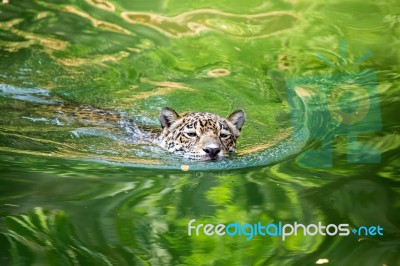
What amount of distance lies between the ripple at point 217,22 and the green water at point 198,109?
1.4 inches

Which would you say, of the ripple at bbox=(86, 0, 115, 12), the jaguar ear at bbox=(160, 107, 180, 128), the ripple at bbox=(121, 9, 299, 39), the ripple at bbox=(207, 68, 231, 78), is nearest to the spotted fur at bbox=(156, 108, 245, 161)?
the jaguar ear at bbox=(160, 107, 180, 128)

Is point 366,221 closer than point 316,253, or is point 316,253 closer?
point 316,253

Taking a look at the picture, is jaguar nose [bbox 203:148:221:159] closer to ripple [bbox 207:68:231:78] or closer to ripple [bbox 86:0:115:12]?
ripple [bbox 207:68:231:78]

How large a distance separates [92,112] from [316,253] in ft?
13.9

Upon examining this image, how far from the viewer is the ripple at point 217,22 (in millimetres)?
13055

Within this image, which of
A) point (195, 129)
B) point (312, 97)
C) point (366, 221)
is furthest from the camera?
point (312, 97)

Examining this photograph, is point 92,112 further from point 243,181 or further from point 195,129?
point 243,181

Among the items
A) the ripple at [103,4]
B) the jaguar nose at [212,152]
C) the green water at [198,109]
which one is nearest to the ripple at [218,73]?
the green water at [198,109]

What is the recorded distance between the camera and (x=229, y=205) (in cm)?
645

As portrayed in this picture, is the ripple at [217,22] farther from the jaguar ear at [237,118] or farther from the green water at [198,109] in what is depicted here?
the jaguar ear at [237,118]

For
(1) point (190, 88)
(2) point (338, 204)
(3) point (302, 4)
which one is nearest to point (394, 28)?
(3) point (302, 4)

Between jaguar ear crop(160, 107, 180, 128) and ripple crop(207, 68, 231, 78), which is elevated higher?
ripple crop(207, 68, 231, 78)

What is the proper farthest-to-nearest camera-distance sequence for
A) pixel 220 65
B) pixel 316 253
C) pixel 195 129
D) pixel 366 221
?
1. pixel 220 65
2. pixel 195 129
3. pixel 366 221
4. pixel 316 253

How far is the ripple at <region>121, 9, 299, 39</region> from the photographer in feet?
42.8
